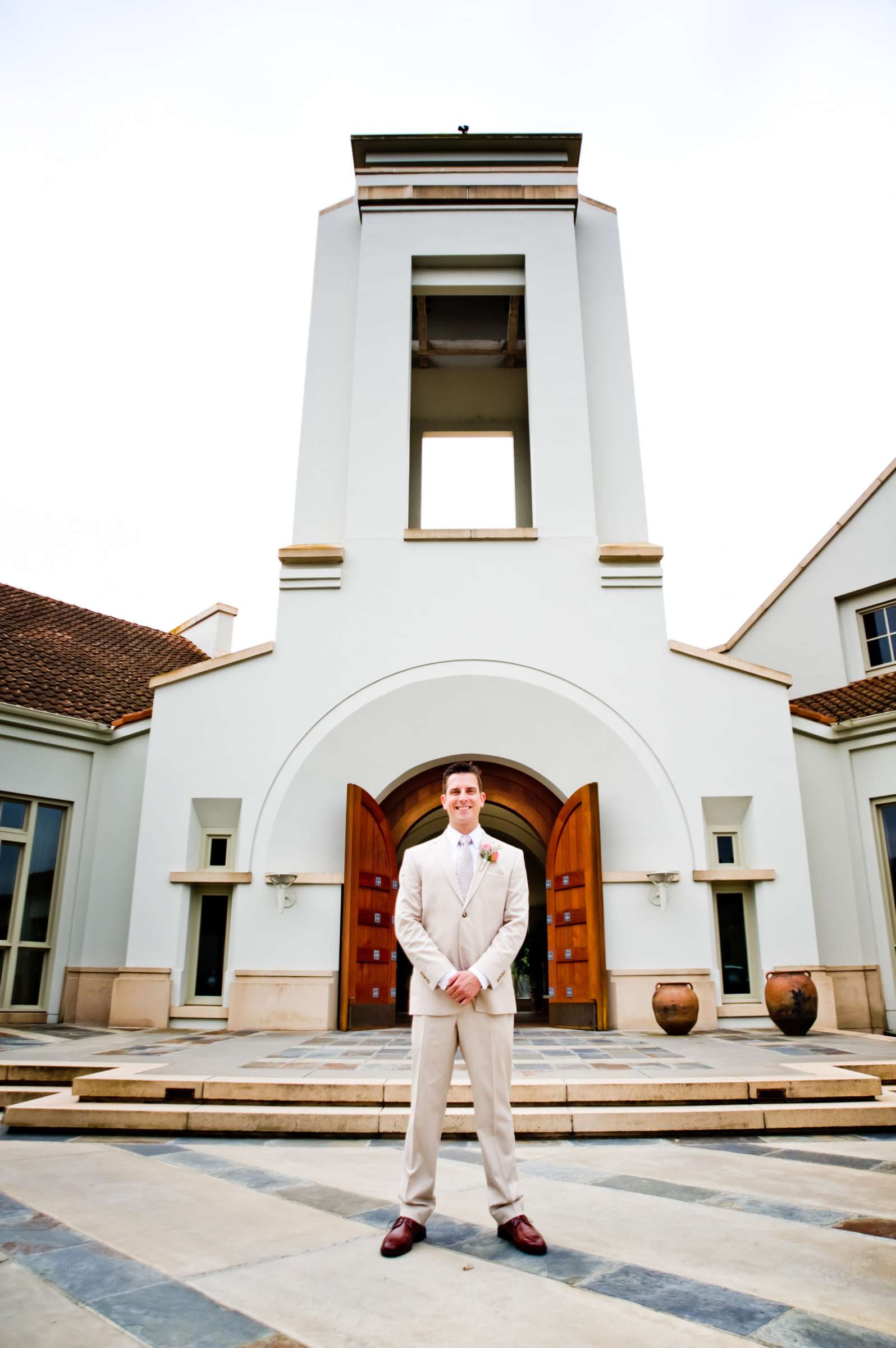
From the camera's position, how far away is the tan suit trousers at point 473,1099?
308 centimetres

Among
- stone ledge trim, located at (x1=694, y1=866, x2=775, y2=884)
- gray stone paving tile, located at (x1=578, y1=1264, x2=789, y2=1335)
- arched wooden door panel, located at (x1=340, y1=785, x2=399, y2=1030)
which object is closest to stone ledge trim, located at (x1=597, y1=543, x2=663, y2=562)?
stone ledge trim, located at (x1=694, y1=866, x2=775, y2=884)

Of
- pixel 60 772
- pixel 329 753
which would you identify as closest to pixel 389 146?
pixel 329 753

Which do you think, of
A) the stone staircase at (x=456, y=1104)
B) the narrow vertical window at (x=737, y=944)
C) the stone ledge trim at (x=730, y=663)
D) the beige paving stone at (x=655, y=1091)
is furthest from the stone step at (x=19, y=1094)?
the stone ledge trim at (x=730, y=663)

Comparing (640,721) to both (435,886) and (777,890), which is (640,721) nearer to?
(777,890)

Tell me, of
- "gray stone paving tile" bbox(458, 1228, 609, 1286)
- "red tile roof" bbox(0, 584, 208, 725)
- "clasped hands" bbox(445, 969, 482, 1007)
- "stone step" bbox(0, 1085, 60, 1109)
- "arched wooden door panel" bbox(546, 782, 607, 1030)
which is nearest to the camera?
"gray stone paving tile" bbox(458, 1228, 609, 1286)

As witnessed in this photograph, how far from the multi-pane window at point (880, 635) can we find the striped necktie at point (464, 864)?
13.1 metres

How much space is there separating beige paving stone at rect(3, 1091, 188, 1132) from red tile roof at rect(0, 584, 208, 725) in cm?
714

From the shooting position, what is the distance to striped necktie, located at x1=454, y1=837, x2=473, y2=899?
11.7 feet

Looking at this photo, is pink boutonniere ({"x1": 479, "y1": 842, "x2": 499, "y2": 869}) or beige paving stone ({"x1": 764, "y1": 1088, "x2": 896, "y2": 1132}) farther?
beige paving stone ({"x1": 764, "y1": 1088, "x2": 896, "y2": 1132})

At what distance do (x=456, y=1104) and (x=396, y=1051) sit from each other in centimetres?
243

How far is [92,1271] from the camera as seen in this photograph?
108 inches

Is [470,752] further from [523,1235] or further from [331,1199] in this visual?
[523,1235]

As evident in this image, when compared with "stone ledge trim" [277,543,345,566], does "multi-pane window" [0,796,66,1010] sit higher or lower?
lower

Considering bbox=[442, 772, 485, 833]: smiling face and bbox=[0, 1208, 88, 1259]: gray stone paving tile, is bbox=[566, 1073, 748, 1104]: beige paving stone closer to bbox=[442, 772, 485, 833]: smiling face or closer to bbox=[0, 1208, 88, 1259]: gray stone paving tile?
bbox=[442, 772, 485, 833]: smiling face
